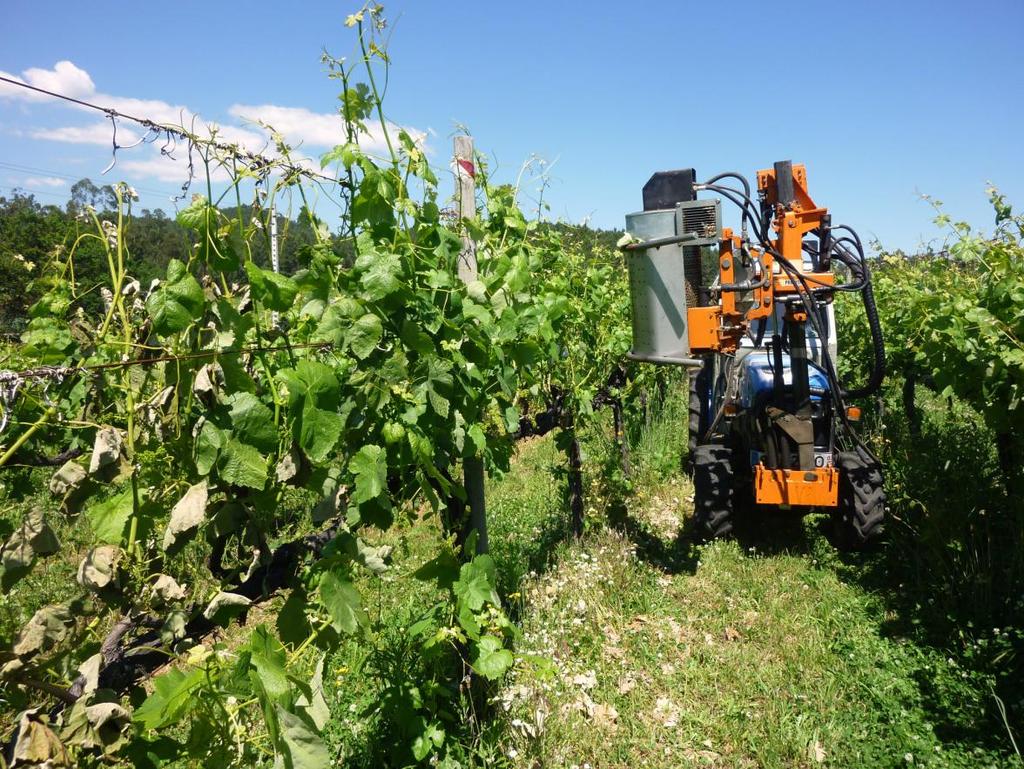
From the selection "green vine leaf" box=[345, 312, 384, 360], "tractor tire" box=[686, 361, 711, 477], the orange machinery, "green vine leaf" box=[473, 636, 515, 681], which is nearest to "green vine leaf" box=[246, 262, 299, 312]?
"green vine leaf" box=[345, 312, 384, 360]

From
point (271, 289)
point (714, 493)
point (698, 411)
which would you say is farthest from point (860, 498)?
point (271, 289)

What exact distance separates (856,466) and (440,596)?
2.65m

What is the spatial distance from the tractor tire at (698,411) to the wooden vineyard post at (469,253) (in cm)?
391

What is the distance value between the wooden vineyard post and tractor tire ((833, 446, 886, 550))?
8.96 feet

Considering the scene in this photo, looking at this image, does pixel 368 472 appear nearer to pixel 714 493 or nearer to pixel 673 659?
pixel 673 659

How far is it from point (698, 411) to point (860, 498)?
2.29m

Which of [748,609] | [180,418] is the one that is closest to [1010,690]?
[748,609]

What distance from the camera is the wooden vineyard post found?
2.52 meters

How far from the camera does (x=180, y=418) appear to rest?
1.65 m

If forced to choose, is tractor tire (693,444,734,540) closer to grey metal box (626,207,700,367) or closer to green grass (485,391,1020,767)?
green grass (485,391,1020,767)

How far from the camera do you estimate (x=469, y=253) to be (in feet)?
8.27

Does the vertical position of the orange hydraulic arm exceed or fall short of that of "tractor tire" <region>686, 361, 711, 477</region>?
it exceeds it

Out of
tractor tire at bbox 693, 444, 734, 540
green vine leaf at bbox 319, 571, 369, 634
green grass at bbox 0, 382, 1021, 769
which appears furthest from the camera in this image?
tractor tire at bbox 693, 444, 734, 540

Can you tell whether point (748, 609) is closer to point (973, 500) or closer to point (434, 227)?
point (973, 500)
